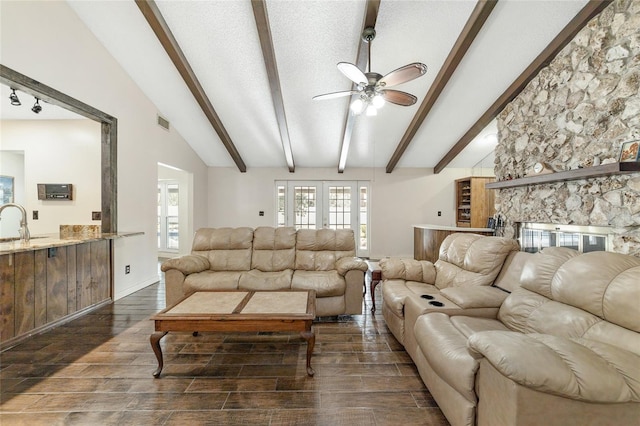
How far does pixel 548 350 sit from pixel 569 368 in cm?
8

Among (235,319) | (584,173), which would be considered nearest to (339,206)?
(584,173)

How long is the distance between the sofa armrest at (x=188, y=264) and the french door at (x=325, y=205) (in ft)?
12.7

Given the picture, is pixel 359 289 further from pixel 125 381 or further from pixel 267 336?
pixel 125 381

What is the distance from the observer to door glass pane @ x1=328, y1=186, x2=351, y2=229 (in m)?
7.24

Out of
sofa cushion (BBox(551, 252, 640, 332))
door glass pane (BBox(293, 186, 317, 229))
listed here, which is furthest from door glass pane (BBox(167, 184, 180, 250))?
sofa cushion (BBox(551, 252, 640, 332))

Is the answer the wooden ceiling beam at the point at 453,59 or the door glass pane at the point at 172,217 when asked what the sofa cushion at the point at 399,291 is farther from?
the door glass pane at the point at 172,217

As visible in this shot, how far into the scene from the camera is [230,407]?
1781 mm

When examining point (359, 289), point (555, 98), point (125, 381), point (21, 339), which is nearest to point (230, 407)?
point (125, 381)

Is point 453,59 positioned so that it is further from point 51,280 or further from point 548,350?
point 51,280

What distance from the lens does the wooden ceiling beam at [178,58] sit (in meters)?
2.90

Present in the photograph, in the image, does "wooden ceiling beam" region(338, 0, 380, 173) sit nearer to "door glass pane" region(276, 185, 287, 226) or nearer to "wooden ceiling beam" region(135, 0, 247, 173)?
"wooden ceiling beam" region(135, 0, 247, 173)

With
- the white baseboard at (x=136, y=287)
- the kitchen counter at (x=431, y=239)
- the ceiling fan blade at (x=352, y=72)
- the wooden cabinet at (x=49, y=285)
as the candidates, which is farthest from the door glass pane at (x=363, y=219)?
the wooden cabinet at (x=49, y=285)

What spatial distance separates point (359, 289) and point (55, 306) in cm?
336

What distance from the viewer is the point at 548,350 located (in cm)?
116
